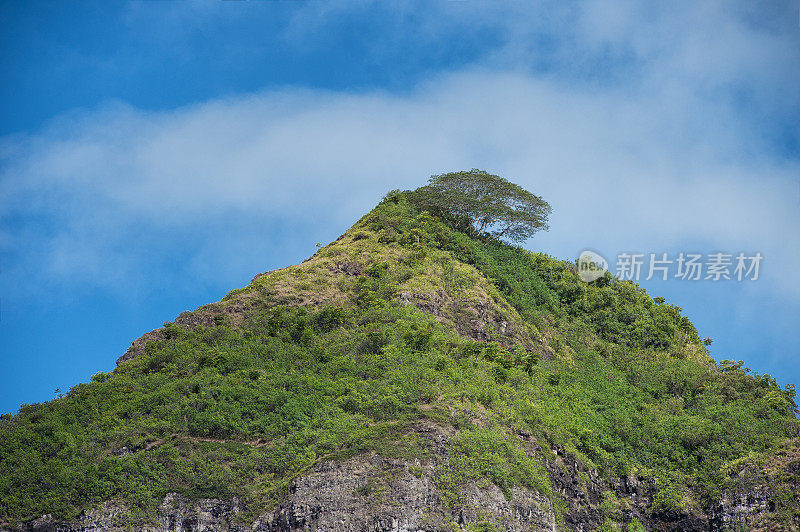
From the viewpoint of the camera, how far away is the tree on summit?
63.0 meters

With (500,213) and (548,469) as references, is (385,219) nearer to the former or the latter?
(500,213)

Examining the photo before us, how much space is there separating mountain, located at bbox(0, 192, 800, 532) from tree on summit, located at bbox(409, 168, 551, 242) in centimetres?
597

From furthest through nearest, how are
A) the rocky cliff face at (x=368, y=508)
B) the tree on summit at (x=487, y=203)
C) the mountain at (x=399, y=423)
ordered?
the tree on summit at (x=487, y=203) → the mountain at (x=399, y=423) → the rocky cliff face at (x=368, y=508)

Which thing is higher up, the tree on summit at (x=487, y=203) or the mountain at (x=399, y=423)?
the tree on summit at (x=487, y=203)

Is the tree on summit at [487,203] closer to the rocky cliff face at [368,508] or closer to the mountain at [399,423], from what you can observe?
the mountain at [399,423]

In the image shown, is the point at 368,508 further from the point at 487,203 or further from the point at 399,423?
the point at 487,203

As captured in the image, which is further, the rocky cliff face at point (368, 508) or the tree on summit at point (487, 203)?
the tree on summit at point (487, 203)

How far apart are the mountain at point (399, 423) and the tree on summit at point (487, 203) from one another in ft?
19.6

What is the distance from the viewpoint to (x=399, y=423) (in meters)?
41.3

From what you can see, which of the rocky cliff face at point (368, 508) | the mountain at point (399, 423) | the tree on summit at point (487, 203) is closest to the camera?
the rocky cliff face at point (368, 508)

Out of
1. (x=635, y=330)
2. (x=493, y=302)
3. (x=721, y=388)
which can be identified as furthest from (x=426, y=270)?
(x=721, y=388)

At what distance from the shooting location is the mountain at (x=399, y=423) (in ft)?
126

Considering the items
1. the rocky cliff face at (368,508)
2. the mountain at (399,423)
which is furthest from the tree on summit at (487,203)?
the rocky cliff face at (368,508)

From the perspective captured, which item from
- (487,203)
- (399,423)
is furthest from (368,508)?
(487,203)
